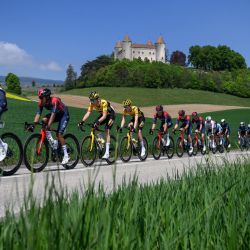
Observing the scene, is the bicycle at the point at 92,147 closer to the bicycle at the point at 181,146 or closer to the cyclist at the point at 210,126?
the bicycle at the point at 181,146

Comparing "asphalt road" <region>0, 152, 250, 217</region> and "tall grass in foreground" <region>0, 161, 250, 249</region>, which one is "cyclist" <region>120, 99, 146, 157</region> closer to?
"asphalt road" <region>0, 152, 250, 217</region>

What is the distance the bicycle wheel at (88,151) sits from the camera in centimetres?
1377

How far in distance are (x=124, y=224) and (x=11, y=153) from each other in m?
8.58

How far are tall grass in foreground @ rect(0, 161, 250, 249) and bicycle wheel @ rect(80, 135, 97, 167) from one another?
10025 millimetres

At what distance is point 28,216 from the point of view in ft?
7.11

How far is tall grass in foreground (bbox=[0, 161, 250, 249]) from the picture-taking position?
6.83ft

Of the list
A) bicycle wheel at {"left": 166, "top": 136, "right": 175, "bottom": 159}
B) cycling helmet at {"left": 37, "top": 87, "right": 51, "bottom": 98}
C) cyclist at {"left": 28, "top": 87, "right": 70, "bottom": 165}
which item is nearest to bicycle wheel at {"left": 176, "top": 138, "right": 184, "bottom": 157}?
bicycle wheel at {"left": 166, "top": 136, "right": 175, "bottom": 159}

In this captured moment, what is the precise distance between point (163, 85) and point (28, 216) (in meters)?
125

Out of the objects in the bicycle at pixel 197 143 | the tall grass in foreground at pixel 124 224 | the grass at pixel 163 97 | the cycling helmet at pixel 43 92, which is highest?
the grass at pixel 163 97

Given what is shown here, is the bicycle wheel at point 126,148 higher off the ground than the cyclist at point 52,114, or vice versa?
the cyclist at point 52,114

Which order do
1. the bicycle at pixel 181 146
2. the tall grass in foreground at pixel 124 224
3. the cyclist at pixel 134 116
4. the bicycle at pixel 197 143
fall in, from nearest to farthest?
the tall grass in foreground at pixel 124 224
the cyclist at pixel 134 116
the bicycle at pixel 181 146
the bicycle at pixel 197 143

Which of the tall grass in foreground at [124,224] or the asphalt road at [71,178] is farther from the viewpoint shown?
the asphalt road at [71,178]

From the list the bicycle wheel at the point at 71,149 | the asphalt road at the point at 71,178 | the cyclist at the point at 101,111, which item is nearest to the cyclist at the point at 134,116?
the cyclist at the point at 101,111

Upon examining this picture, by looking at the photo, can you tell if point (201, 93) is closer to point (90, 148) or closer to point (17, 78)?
point (17, 78)
